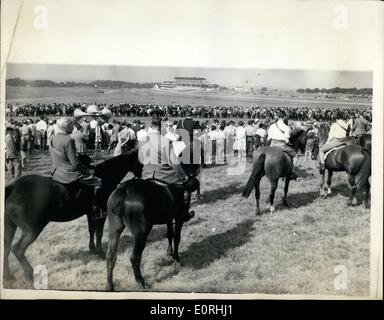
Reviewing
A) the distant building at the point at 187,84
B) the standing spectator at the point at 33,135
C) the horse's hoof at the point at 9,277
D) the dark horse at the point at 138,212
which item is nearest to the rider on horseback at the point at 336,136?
the distant building at the point at 187,84

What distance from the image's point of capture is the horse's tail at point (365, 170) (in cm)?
657

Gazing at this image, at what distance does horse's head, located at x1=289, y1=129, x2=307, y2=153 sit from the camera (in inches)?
272

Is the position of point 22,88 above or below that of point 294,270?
above

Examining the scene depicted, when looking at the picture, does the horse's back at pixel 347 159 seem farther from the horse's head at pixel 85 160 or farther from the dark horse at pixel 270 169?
the horse's head at pixel 85 160

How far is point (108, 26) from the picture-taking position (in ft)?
21.0

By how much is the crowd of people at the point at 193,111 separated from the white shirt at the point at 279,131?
134mm

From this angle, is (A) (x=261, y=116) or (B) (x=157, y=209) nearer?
(B) (x=157, y=209)

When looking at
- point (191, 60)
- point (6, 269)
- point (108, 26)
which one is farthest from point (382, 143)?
point (6, 269)

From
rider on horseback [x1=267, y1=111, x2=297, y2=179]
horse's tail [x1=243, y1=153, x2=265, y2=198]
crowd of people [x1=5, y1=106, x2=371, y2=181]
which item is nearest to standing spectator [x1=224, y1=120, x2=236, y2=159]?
crowd of people [x1=5, y1=106, x2=371, y2=181]

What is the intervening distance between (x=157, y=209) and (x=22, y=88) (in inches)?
101

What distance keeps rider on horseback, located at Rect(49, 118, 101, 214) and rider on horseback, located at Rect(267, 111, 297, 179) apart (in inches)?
104
